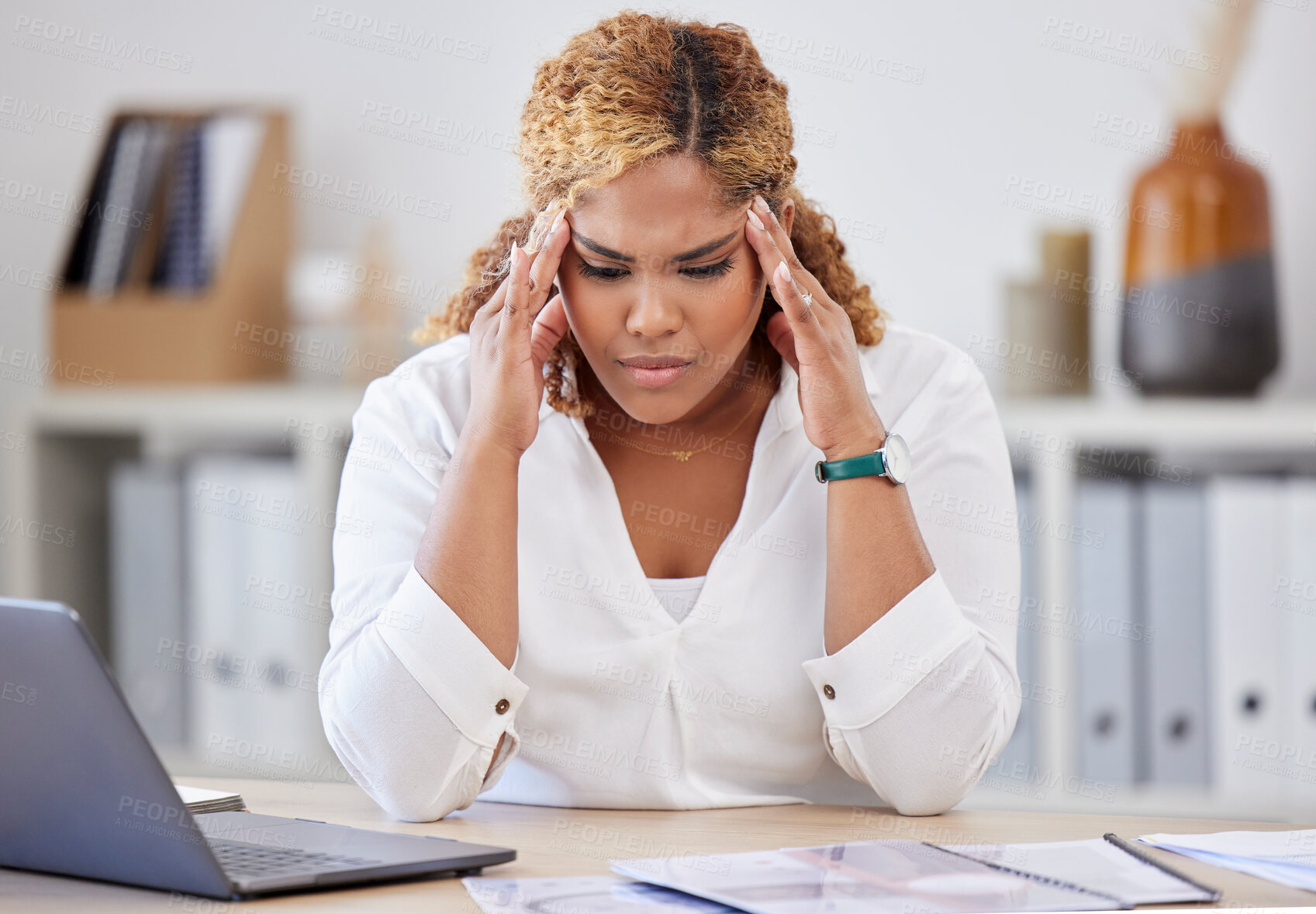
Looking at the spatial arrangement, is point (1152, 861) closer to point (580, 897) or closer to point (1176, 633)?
point (580, 897)

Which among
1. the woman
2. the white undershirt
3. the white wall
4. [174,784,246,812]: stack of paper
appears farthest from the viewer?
the white wall

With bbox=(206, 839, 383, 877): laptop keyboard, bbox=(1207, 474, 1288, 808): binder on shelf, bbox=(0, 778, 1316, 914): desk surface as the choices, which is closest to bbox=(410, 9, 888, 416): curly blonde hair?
bbox=(0, 778, 1316, 914): desk surface

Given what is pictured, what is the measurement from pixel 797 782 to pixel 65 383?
162cm

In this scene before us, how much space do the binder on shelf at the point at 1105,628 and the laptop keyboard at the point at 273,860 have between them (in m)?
1.42

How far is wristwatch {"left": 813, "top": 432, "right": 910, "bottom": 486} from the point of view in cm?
121

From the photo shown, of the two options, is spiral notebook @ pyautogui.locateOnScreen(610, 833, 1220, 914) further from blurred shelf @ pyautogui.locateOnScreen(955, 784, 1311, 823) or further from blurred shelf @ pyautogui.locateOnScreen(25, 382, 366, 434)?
blurred shelf @ pyautogui.locateOnScreen(25, 382, 366, 434)

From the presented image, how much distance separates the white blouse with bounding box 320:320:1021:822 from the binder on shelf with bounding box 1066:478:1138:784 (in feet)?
2.38

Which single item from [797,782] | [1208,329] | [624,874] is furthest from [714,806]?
[1208,329]

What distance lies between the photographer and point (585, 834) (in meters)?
1.05

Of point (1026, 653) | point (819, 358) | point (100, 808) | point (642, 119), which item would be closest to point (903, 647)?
point (819, 358)

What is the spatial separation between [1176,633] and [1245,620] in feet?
0.32

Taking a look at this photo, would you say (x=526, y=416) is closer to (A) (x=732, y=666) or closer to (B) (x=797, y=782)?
(A) (x=732, y=666)

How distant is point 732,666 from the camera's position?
1.27 m

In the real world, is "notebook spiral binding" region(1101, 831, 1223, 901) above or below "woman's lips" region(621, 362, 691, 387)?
below
